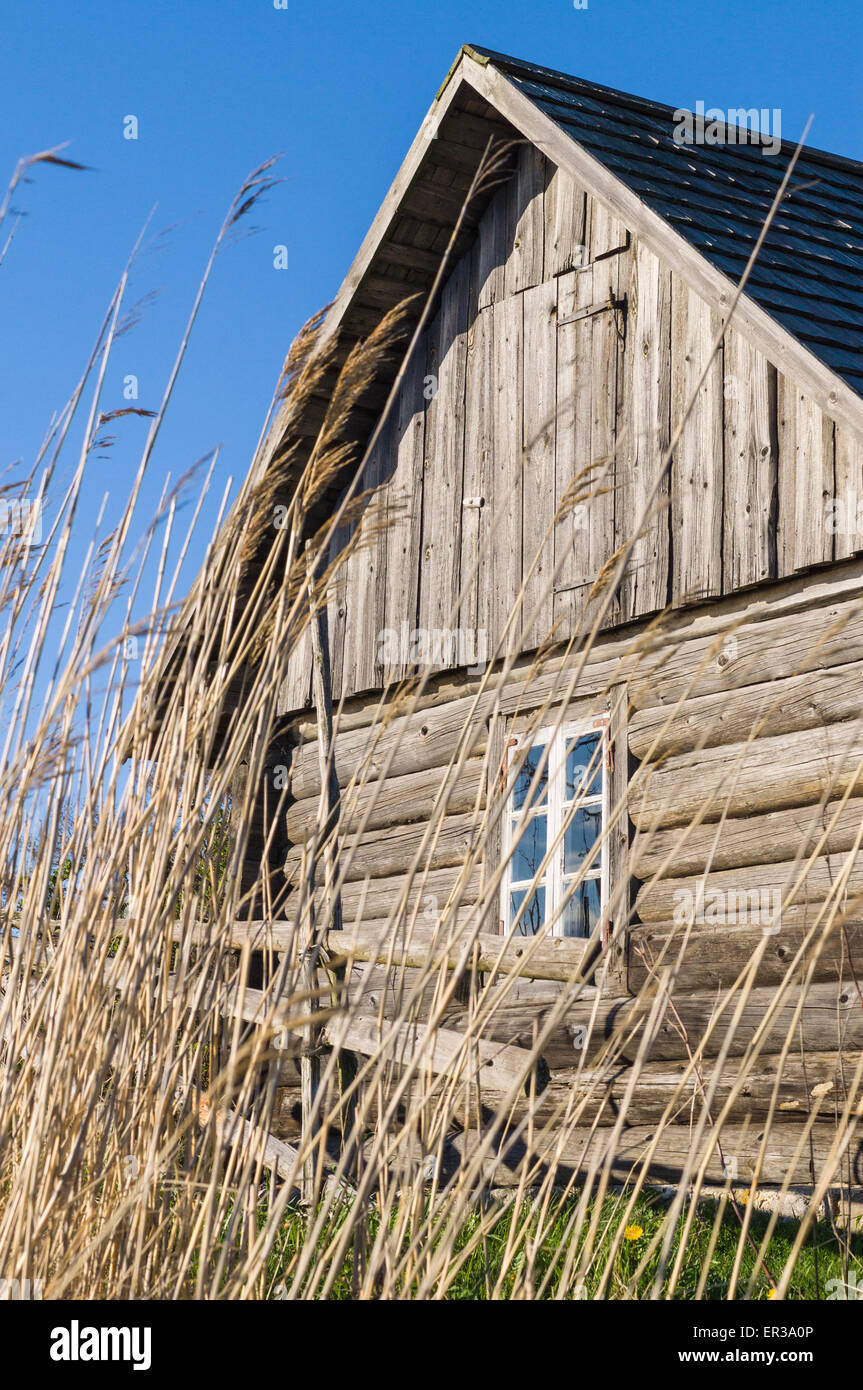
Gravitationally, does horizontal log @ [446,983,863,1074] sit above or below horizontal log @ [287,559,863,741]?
below

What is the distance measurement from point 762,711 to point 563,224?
3.16 m

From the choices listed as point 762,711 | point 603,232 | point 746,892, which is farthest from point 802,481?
point 603,232

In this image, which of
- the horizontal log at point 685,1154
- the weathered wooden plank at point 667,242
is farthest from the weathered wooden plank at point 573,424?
the horizontal log at point 685,1154

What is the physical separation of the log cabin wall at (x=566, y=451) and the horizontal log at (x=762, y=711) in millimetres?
477

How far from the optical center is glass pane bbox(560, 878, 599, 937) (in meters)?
6.24

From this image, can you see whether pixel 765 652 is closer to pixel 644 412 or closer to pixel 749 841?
pixel 749 841

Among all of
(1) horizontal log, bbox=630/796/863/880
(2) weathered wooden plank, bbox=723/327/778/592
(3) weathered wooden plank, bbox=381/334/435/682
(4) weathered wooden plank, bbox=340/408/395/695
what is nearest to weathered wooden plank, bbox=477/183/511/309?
(3) weathered wooden plank, bbox=381/334/435/682

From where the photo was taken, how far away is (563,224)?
7.05 meters

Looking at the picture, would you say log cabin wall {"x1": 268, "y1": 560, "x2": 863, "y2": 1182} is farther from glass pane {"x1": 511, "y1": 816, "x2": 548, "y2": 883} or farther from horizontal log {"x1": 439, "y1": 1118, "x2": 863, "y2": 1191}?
glass pane {"x1": 511, "y1": 816, "x2": 548, "y2": 883}

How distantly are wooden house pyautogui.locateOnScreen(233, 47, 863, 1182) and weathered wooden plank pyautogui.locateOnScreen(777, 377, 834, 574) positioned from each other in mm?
14

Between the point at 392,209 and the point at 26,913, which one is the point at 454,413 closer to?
the point at 392,209

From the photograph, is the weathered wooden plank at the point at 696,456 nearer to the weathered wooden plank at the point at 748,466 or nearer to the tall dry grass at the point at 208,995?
the weathered wooden plank at the point at 748,466

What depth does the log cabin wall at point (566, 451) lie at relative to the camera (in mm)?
5637

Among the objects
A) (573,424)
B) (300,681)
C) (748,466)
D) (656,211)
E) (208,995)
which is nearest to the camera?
(208,995)
